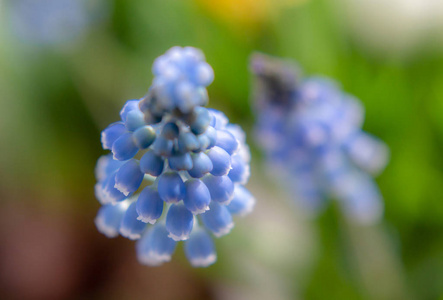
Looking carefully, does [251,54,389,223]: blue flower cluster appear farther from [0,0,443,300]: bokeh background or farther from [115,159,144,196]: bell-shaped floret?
[115,159,144,196]: bell-shaped floret

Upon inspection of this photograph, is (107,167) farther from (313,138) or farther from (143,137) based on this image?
(313,138)

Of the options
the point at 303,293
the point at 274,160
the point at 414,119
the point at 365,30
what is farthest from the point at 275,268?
the point at 365,30

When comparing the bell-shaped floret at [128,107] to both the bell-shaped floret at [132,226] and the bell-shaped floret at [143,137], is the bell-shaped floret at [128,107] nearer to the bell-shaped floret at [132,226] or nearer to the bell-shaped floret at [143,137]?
the bell-shaped floret at [143,137]

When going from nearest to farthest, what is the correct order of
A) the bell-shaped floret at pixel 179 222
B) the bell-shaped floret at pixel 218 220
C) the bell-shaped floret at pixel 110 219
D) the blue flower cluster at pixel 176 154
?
the blue flower cluster at pixel 176 154 → the bell-shaped floret at pixel 179 222 → the bell-shaped floret at pixel 218 220 → the bell-shaped floret at pixel 110 219

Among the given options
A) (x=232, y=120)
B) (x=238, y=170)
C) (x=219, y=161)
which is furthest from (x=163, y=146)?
(x=232, y=120)

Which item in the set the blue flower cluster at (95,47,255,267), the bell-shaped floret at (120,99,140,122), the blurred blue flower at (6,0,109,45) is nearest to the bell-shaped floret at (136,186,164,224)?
the blue flower cluster at (95,47,255,267)

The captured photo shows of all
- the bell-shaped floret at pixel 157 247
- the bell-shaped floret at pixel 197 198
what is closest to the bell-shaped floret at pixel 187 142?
the bell-shaped floret at pixel 197 198
